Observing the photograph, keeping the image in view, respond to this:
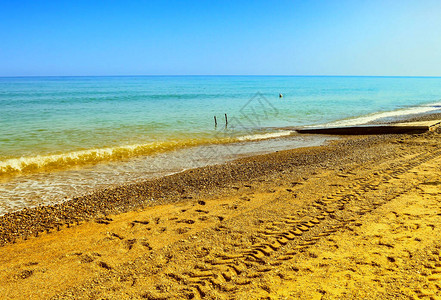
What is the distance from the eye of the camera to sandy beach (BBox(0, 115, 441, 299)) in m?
4.12

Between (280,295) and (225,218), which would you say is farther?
(225,218)

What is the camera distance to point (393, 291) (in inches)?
151

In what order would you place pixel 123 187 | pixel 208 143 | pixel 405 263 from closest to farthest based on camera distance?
1. pixel 405 263
2. pixel 123 187
3. pixel 208 143

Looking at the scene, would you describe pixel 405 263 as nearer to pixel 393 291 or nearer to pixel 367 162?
pixel 393 291

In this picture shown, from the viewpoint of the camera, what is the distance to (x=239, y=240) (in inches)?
211

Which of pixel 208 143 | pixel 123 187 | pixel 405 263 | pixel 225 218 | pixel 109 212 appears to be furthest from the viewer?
pixel 208 143

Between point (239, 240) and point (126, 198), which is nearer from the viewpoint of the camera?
point (239, 240)

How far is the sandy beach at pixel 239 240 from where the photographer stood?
13.5 ft

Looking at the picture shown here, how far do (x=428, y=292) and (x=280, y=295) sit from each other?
1840 mm

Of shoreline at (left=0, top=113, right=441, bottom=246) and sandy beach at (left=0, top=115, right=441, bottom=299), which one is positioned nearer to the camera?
sandy beach at (left=0, top=115, right=441, bottom=299)

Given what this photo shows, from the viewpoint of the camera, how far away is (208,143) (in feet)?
54.8

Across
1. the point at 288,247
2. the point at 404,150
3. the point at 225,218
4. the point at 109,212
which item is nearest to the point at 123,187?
the point at 109,212

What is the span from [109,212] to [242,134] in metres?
13.5

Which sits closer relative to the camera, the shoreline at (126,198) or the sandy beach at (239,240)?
the sandy beach at (239,240)
